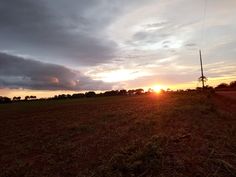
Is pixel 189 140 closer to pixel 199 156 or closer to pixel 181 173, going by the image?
pixel 199 156

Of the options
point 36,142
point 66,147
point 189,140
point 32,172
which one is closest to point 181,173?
point 189,140

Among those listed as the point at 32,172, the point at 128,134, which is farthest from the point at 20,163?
the point at 128,134

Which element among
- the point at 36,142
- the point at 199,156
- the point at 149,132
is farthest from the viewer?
the point at 36,142

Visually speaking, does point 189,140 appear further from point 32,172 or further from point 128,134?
point 32,172

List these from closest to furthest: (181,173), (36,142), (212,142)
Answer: (181,173) → (212,142) → (36,142)

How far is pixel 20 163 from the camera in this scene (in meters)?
7.42

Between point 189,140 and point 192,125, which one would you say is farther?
point 192,125

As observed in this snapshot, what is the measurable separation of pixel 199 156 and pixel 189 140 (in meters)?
1.39

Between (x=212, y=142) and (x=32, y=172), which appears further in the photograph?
(x=212, y=142)

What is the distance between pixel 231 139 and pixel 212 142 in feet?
2.51

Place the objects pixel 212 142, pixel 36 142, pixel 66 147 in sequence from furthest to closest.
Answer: pixel 36 142
pixel 66 147
pixel 212 142

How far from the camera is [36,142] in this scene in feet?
33.1

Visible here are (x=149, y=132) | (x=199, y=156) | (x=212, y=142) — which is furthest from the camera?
(x=149, y=132)

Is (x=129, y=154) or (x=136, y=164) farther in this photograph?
(x=129, y=154)
